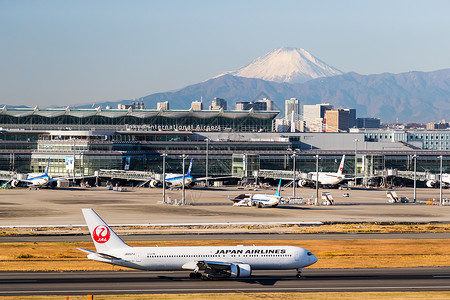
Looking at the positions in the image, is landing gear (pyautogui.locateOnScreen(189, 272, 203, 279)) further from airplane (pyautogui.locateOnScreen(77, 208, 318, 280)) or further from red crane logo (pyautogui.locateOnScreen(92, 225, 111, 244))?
red crane logo (pyautogui.locateOnScreen(92, 225, 111, 244))

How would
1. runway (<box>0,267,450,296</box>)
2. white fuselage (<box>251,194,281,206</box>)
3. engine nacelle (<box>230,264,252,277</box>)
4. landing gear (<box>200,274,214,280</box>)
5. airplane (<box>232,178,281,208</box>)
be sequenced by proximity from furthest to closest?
1. airplane (<box>232,178,281,208</box>)
2. white fuselage (<box>251,194,281,206</box>)
3. landing gear (<box>200,274,214,280</box>)
4. engine nacelle (<box>230,264,252,277</box>)
5. runway (<box>0,267,450,296</box>)

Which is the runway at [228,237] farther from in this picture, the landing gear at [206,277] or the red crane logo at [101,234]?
the landing gear at [206,277]

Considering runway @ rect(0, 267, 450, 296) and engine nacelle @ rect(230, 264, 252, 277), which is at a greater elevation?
engine nacelle @ rect(230, 264, 252, 277)

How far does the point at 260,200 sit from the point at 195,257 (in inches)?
3186

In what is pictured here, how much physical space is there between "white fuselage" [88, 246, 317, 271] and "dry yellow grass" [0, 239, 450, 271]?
8.89 meters

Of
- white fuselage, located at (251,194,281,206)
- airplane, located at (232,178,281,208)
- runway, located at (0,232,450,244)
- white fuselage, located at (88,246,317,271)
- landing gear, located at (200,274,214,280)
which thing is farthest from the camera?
airplane, located at (232,178,281,208)

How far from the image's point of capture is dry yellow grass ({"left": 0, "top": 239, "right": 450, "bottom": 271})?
81.4 m

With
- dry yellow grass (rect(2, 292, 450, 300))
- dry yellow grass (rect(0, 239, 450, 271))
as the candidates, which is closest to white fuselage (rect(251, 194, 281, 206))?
dry yellow grass (rect(0, 239, 450, 271))

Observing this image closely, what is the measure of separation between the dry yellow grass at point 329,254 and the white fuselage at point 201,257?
8.89 metres

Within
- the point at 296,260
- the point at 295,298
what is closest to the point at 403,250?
the point at 296,260

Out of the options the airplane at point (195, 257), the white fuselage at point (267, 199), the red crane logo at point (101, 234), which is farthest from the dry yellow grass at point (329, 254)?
the white fuselage at point (267, 199)

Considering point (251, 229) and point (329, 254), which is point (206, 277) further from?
point (251, 229)

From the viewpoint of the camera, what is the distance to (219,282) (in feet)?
233

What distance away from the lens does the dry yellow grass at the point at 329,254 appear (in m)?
81.4
